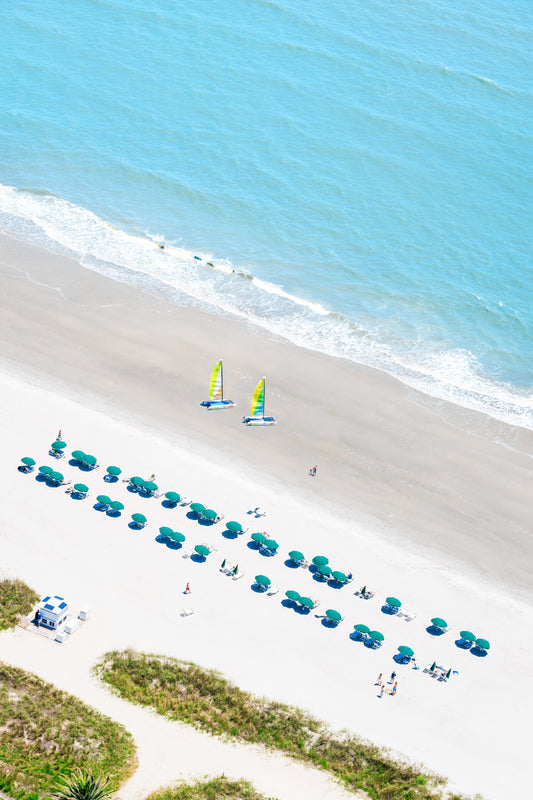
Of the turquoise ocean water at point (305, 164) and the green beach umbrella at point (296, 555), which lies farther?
the turquoise ocean water at point (305, 164)

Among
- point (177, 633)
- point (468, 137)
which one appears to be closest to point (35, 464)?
A: point (177, 633)

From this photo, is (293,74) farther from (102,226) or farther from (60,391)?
(60,391)

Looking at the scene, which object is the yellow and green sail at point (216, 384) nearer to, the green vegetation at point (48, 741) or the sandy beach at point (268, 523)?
the sandy beach at point (268, 523)

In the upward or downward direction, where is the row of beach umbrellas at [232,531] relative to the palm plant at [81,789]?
upward

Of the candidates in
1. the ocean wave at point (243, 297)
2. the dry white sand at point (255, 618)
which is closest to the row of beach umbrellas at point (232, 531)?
the dry white sand at point (255, 618)

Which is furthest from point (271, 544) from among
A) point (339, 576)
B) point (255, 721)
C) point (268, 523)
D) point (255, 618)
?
point (255, 721)

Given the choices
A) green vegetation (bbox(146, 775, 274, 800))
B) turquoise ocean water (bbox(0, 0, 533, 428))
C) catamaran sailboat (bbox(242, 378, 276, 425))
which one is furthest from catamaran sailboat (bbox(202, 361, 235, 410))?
green vegetation (bbox(146, 775, 274, 800))

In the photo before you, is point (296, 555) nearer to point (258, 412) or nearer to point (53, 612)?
point (258, 412)

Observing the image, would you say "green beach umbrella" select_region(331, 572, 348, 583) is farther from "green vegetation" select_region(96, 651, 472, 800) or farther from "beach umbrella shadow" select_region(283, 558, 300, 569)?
"green vegetation" select_region(96, 651, 472, 800)
